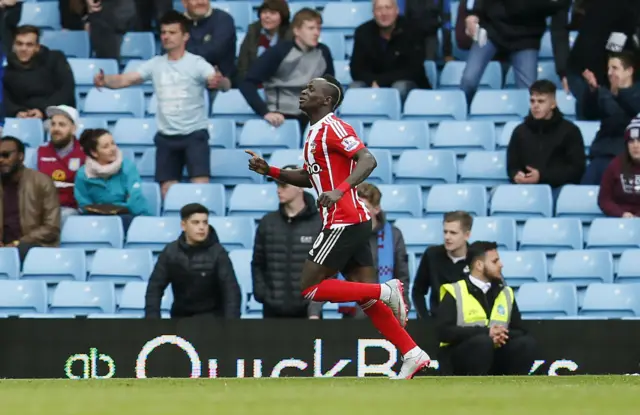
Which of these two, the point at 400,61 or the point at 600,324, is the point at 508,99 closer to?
the point at 400,61

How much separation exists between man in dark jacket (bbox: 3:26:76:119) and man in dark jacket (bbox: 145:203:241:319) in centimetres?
314

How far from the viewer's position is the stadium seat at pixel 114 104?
1462 cm

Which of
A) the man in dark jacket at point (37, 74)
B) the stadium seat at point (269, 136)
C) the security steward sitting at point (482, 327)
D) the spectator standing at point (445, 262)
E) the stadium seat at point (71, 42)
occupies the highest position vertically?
the stadium seat at point (71, 42)

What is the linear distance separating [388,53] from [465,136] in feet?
3.75

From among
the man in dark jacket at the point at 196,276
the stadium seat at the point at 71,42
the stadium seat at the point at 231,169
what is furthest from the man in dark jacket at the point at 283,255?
the stadium seat at the point at 71,42

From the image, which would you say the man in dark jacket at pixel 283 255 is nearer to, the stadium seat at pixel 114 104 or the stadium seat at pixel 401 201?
the stadium seat at pixel 401 201

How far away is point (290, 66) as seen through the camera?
45.5ft

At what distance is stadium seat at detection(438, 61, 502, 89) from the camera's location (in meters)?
14.7

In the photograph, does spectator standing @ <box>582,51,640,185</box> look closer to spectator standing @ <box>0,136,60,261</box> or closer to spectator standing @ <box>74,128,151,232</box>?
spectator standing @ <box>74,128,151,232</box>

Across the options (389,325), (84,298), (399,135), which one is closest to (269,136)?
(399,135)

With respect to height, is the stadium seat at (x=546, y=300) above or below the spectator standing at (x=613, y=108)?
below

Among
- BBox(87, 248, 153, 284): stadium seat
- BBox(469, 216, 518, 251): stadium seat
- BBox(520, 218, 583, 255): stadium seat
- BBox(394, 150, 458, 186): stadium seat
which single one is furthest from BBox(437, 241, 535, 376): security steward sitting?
BBox(87, 248, 153, 284): stadium seat

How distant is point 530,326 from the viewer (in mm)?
10914

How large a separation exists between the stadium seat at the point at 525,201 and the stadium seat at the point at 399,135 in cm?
105
